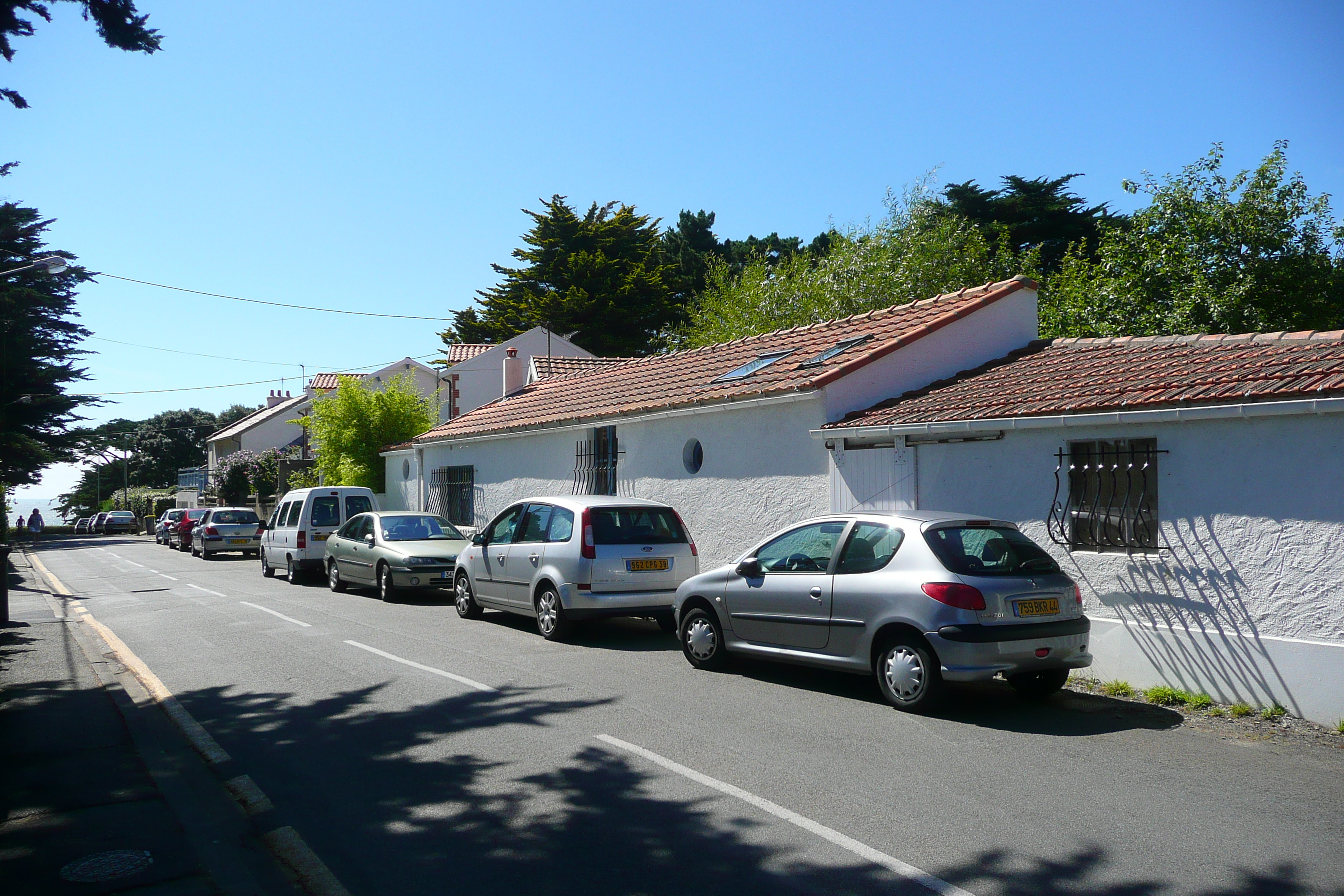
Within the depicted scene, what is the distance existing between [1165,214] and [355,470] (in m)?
21.4

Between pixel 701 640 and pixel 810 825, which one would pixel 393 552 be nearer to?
pixel 701 640

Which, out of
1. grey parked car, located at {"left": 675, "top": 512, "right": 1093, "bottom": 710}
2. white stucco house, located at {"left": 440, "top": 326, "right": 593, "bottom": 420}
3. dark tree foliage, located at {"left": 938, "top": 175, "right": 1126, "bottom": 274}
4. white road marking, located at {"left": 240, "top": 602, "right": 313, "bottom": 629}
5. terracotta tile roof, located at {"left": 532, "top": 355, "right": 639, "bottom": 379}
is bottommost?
white road marking, located at {"left": 240, "top": 602, "right": 313, "bottom": 629}

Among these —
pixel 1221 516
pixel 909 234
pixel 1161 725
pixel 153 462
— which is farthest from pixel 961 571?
pixel 153 462

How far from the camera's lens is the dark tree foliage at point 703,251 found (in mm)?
44219

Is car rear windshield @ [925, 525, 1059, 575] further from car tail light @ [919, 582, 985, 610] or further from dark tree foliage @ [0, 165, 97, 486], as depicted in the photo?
dark tree foliage @ [0, 165, 97, 486]

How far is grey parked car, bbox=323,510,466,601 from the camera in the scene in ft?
49.8

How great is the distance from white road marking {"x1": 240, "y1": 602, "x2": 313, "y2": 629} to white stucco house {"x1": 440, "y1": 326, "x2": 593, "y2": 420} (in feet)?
80.7

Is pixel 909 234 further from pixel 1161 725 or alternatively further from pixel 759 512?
pixel 1161 725

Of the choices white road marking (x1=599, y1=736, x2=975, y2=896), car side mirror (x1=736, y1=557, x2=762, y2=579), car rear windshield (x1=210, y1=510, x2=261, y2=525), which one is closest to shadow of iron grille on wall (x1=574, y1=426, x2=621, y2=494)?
car side mirror (x1=736, y1=557, x2=762, y2=579)

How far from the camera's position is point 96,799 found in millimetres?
5492

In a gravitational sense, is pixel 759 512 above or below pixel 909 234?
below

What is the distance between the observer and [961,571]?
7.33 m

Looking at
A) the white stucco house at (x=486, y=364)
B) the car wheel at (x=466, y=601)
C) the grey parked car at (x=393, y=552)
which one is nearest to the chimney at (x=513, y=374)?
the white stucco house at (x=486, y=364)

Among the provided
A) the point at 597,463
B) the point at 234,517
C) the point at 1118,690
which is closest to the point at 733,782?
the point at 1118,690
